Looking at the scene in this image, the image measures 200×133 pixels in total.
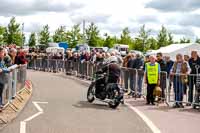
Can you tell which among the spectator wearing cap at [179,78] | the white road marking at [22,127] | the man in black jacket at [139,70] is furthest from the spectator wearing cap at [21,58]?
the white road marking at [22,127]

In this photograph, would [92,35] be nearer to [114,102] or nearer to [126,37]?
[126,37]

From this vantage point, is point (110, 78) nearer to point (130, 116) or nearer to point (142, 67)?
point (130, 116)

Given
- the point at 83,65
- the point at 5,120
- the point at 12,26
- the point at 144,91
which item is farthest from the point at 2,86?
the point at 12,26

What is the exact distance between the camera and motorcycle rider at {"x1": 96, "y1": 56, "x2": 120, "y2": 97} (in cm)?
1588

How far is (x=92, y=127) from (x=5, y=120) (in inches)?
83.8

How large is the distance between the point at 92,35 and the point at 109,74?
66.3 metres

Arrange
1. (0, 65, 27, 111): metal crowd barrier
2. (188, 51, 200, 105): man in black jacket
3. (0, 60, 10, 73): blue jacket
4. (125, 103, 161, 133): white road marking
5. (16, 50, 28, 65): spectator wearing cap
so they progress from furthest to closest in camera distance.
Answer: (16, 50, 28, 65): spectator wearing cap < (188, 51, 200, 105): man in black jacket < (0, 60, 10, 73): blue jacket < (0, 65, 27, 111): metal crowd barrier < (125, 103, 161, 133): white road marking

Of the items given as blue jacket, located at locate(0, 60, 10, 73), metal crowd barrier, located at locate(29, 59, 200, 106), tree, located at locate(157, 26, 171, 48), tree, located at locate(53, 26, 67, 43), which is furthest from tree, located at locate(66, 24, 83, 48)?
blue jacket, located at locate(0, 60, 10, 73)

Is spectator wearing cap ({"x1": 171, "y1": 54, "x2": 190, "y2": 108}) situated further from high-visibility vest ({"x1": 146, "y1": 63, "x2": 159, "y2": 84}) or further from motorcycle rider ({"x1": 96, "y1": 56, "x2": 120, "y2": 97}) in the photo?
motorcycle rider ({"x1": 96, "y1": 56, "x2": 120, "y2": 97})

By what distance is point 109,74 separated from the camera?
Answer: 15906mm

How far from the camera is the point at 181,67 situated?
53.1 ft

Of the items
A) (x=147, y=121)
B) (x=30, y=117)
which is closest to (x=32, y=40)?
(x=30, y=117)

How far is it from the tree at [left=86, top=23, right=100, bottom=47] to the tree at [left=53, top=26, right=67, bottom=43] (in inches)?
157

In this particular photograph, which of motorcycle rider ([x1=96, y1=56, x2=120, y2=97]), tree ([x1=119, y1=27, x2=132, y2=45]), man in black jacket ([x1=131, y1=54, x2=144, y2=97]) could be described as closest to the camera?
motorcycle rider ([x1=96, y1=56, x2=120, y2=97])
